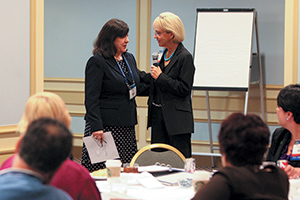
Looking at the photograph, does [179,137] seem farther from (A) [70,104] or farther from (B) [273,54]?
(A) [70,104]

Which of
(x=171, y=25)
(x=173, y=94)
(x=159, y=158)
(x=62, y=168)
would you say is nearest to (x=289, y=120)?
(x=159, y=158)

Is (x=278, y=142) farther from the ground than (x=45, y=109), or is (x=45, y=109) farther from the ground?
(x=45, y=109)

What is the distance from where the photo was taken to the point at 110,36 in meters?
3.49

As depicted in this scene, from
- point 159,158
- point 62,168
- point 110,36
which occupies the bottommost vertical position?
point 159,158

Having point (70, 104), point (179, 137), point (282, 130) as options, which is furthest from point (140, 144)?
point (282, 130)

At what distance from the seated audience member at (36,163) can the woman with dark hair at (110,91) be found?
219 cm

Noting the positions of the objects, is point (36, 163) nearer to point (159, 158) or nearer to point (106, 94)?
point (159, 158)

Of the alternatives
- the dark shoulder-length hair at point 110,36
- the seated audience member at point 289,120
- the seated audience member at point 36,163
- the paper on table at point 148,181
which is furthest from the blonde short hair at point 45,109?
the dark shoulder-length hair at point 110,36

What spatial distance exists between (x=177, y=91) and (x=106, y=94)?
597 millimetres

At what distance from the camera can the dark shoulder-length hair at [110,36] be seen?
3488 mm

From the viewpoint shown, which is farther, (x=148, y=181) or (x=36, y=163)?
(x=148, y=181)

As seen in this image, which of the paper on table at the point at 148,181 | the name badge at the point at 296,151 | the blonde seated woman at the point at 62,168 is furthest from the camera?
the name badge at the point at 296,151

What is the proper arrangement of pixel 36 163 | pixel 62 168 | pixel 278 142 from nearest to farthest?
pixel 36 163, pixel 62 168, pixel 278 142

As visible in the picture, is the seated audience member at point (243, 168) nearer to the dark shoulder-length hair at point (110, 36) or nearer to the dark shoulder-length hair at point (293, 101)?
the dark shoulder-length hair at point (293, 101)
